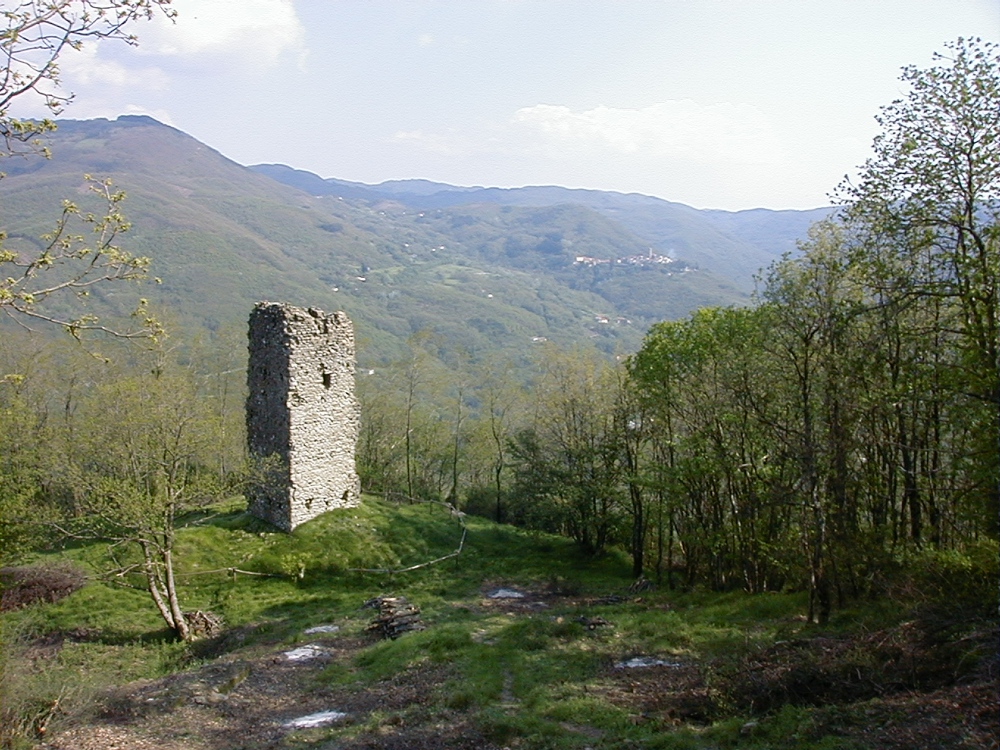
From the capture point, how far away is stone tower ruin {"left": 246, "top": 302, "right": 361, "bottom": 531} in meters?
25.2

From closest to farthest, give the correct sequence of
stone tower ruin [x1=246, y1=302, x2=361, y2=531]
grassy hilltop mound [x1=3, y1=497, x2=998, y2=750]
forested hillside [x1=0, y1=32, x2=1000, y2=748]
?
grassy hilltop mound [x1=3, y1=497, x2=998, y2=750]
forested hillside [x1=0, y1=32, x2=1000, y2=748]
stone tower ruin [x1=246, y1=302, x2=361, y2=531]

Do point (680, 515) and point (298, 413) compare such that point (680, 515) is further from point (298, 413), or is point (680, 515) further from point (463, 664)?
point (298, 413)

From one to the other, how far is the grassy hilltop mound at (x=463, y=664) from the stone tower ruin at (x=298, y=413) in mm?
1240

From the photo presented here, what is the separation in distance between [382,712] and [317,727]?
3.74 ft

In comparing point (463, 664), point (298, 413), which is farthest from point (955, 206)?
point (298, 413)

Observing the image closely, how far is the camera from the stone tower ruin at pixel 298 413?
82.6 ft

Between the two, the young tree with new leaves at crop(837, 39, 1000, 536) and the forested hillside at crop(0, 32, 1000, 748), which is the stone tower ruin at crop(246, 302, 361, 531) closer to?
the forested hillside at crop(0, 32, 1000, 748)

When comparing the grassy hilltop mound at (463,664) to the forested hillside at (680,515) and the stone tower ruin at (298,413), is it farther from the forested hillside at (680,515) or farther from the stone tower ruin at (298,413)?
the stone tower ruin at (298,413)

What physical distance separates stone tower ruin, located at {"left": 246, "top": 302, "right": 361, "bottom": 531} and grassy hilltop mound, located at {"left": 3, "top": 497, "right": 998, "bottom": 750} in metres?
1.24

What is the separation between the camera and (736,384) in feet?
60.8

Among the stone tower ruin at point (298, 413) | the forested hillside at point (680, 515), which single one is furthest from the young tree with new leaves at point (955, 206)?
the stone tower ruin at point (298, 413)

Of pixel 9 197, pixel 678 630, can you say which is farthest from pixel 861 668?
pixel 9 197

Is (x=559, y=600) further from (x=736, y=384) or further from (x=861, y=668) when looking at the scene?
(x=861, y=668)

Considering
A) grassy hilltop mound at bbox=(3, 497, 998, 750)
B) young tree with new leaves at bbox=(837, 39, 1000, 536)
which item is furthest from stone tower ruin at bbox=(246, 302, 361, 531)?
young tree with new leaves at bbox=(837, 39, 1000, 536)
